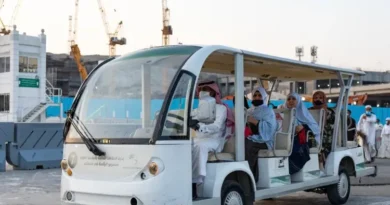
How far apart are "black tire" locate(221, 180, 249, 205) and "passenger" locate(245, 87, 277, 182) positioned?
86 centimetres

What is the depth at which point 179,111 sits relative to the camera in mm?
6926

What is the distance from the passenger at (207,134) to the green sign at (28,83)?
113ft

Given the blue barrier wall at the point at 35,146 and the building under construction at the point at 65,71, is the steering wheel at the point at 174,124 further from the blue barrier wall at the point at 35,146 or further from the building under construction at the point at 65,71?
the building under construction at the point at 65,71

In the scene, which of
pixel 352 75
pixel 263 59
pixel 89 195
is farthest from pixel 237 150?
pixel 352 75

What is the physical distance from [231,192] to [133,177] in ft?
5.13

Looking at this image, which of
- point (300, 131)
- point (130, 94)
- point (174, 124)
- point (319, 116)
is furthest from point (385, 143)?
point (174, 124)

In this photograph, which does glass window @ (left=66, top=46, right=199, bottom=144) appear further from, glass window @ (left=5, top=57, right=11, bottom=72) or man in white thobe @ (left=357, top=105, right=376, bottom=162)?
glass window @ (left=5, top=57, right=11, bottom=72)

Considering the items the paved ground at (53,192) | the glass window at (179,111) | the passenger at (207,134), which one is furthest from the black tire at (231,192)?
the paved ground at (53,192)

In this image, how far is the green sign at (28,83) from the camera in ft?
133

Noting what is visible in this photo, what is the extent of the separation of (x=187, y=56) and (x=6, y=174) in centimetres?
1040

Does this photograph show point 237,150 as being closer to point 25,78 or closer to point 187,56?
point 187,56

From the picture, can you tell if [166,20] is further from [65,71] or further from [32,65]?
[32,65]

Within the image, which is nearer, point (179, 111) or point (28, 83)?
point (179, 111)

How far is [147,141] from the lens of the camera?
668cm
